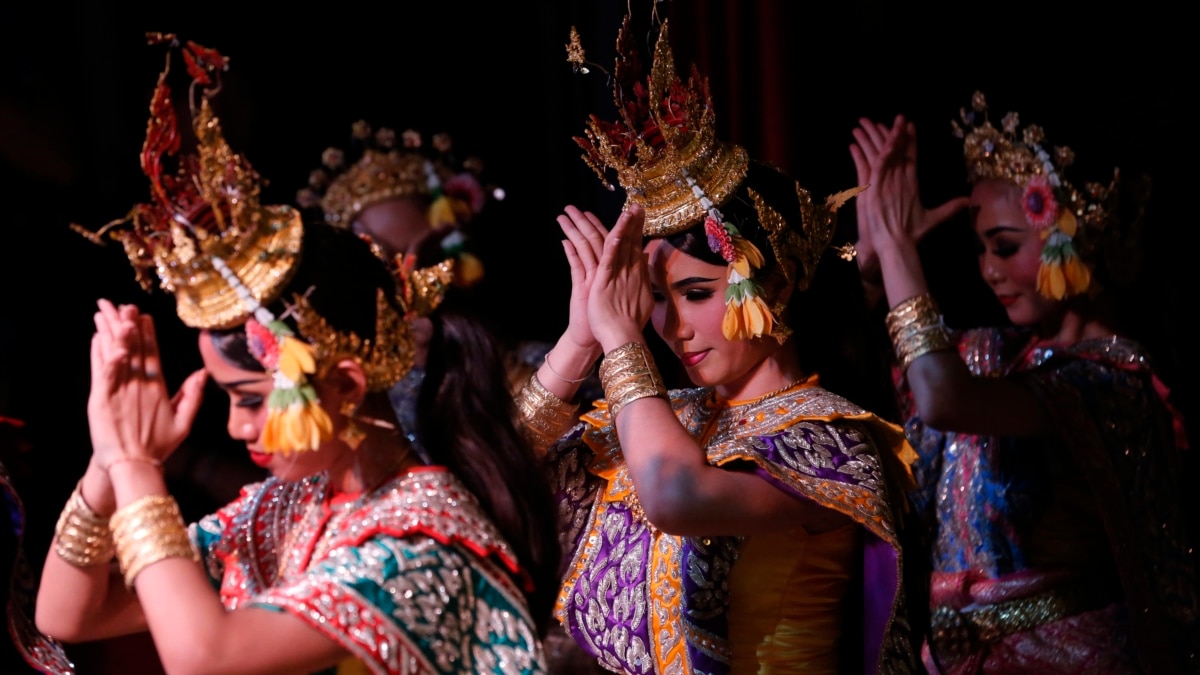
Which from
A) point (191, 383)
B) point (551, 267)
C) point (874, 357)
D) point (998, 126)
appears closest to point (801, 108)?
point (998, 126)

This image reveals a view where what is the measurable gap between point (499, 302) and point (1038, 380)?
3.61 feet

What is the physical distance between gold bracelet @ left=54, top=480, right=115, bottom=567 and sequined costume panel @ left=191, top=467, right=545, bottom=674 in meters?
0.22

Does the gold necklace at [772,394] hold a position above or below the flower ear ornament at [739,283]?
below

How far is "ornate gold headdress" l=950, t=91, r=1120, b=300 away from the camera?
8.84 ft

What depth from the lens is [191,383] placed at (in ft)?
5.47

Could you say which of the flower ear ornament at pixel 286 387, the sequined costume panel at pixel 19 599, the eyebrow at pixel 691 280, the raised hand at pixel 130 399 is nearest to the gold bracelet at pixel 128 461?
the raised hand at pixel 130 399

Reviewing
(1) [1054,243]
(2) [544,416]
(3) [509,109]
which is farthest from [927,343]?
(3) [509,109]

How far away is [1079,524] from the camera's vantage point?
2682mm

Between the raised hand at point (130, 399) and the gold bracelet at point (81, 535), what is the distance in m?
0.11

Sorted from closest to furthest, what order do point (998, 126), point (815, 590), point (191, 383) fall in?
point (191, 383) → point (815, 590) → point (998, 126)

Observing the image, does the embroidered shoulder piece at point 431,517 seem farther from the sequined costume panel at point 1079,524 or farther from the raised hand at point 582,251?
the sequined costume panel at point 1079,524

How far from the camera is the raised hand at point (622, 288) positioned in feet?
6.63

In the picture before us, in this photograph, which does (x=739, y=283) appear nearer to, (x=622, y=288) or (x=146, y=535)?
(x=622, y=288)

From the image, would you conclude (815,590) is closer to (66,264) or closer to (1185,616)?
(1185,616)
